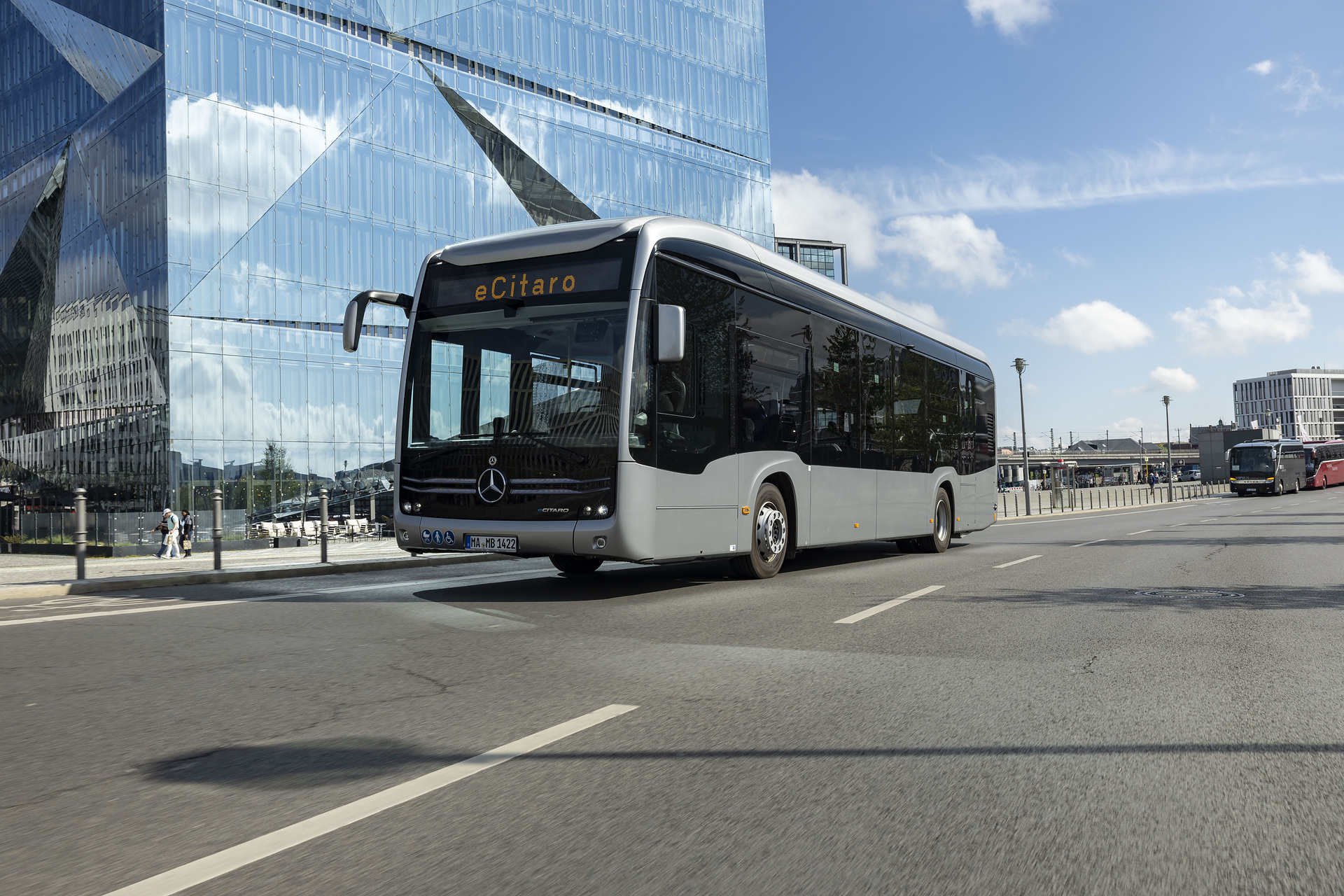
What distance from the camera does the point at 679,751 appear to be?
4.00 metres

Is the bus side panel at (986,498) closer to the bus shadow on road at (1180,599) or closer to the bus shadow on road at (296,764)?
the bus shadow on road at (1180,599)

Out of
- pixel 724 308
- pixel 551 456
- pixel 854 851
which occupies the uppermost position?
pixel 724 308

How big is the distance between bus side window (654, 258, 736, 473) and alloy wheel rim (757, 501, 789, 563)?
45.5 inches

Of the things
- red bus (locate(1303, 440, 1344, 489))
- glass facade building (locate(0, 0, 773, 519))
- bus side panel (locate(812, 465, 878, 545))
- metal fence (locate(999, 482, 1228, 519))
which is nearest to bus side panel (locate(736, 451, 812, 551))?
bus side panel (locate(812, 465, 878, 545))

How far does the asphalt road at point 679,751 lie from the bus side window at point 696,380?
1868 mm

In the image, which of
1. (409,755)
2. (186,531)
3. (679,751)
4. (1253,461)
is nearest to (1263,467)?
(1253,461)

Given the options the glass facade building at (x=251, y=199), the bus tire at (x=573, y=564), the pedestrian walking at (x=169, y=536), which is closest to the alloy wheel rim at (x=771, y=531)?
the bus tire at (x=573, y=564)

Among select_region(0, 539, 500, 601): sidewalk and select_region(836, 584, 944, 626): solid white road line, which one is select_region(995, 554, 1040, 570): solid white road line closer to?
select_region(836, 584, 944, 626): solid white road line

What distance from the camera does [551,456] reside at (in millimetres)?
9391

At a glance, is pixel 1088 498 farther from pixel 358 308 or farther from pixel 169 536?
pixel 358 308

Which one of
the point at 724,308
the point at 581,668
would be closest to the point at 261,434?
the point at 724,308

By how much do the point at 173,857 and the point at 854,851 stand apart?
1.92 meters

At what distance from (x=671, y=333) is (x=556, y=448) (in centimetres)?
150

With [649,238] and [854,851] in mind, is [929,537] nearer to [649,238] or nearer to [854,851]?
[649,238]
